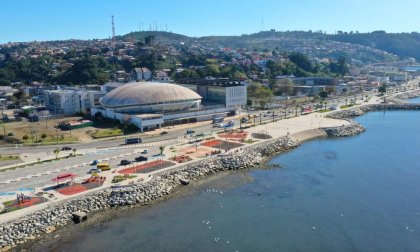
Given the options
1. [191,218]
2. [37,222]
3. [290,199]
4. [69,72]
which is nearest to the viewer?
[37,222]

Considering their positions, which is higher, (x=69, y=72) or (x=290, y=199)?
(x=69, y=72)

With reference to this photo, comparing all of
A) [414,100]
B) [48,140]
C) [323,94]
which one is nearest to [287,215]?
[48,140]

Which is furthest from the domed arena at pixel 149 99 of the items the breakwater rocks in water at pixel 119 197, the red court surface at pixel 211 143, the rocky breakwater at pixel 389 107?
the rocky breakwater at pixel 389 107

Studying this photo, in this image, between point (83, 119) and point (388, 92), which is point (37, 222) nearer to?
point (83, 119)

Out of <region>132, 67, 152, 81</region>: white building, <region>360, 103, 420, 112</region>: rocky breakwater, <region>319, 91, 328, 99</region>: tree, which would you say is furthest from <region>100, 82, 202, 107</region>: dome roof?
<region>132, 67, 152, 81</region>: white building

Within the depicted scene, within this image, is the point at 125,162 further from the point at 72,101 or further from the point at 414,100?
the point at 414,100

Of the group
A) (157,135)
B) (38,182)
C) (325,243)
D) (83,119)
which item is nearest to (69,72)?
(83,119)

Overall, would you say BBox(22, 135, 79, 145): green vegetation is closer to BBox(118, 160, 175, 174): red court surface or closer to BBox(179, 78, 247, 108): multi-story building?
BBox(118, 160, 175, 174): red court surface

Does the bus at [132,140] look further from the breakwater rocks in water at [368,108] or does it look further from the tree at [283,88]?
the tree at [283,88]
